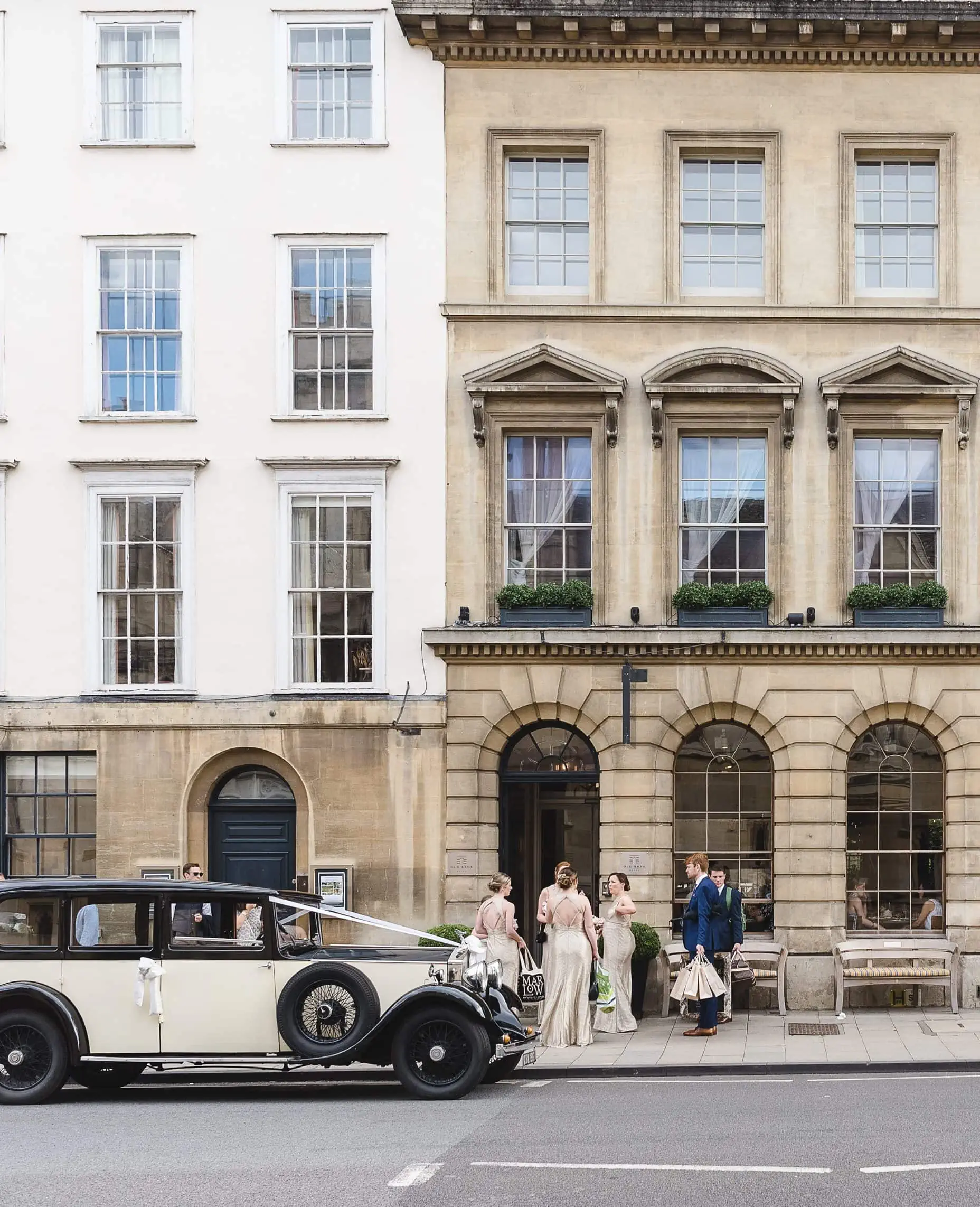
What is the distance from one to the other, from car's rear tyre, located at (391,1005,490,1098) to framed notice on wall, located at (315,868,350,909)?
7605 mm

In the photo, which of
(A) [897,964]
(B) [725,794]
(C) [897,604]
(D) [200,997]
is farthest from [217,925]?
(C) [897,604]

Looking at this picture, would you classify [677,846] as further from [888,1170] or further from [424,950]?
[888,1170]

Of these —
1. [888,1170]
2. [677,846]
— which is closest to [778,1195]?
[888,1170]

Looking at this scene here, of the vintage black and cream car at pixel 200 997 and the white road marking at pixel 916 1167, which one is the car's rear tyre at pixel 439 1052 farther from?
the white road marking at pixel 916 1167

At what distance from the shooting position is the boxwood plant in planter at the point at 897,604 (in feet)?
68.6

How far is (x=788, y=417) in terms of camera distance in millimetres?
21000

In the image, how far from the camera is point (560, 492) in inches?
843

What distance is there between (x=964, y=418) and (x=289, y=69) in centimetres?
1000

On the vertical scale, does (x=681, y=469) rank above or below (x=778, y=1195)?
above

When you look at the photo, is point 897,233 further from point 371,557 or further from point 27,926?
point 27,926

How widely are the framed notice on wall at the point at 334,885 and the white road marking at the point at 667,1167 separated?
10.7 metres

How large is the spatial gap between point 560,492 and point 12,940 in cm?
1014

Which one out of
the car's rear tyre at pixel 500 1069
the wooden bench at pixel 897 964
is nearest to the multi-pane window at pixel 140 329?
the car's rear tyre at pixel 500 1069

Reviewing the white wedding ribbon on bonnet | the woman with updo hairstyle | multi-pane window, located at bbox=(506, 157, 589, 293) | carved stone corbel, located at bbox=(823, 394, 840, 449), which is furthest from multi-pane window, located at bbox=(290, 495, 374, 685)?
the white wedding ribbon on bonnet
